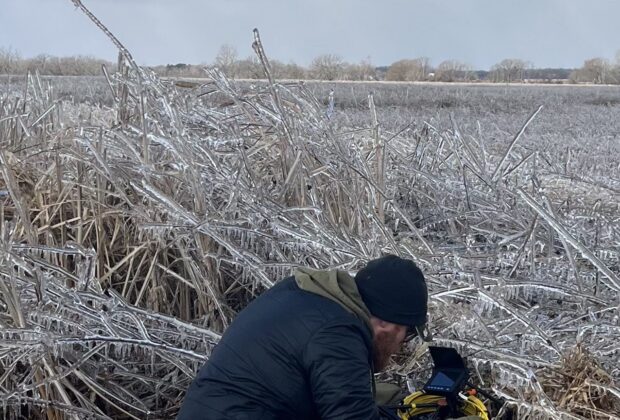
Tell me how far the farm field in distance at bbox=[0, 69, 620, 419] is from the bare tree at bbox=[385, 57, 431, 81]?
40077 millimetres

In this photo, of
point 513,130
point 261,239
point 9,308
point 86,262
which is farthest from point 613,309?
point 513,130

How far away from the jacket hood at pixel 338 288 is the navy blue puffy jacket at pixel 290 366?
0.07 ft

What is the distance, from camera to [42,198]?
4402 millimetres

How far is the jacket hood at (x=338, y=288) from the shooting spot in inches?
97.2

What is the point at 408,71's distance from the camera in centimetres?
4584

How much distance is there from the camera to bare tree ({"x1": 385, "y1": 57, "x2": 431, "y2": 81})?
4491 cm

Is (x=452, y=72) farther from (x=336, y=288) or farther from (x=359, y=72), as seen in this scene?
(x=336, y=288)

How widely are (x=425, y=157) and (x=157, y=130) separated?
6.89ft

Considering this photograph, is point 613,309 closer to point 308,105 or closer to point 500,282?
point 500,282

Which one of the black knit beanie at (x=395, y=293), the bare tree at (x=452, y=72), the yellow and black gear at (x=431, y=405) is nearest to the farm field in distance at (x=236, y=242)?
the yellow and black gear at (x=431, y=405)

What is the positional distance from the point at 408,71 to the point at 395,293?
4443 cm

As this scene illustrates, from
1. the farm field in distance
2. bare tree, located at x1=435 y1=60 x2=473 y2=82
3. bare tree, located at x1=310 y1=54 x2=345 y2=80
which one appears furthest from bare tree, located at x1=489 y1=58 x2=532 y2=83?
the farm field in distance

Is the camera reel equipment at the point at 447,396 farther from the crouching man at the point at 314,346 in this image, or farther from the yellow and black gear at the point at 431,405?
the crouching man at the point at 314,346

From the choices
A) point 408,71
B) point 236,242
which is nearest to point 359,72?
point 408,71
